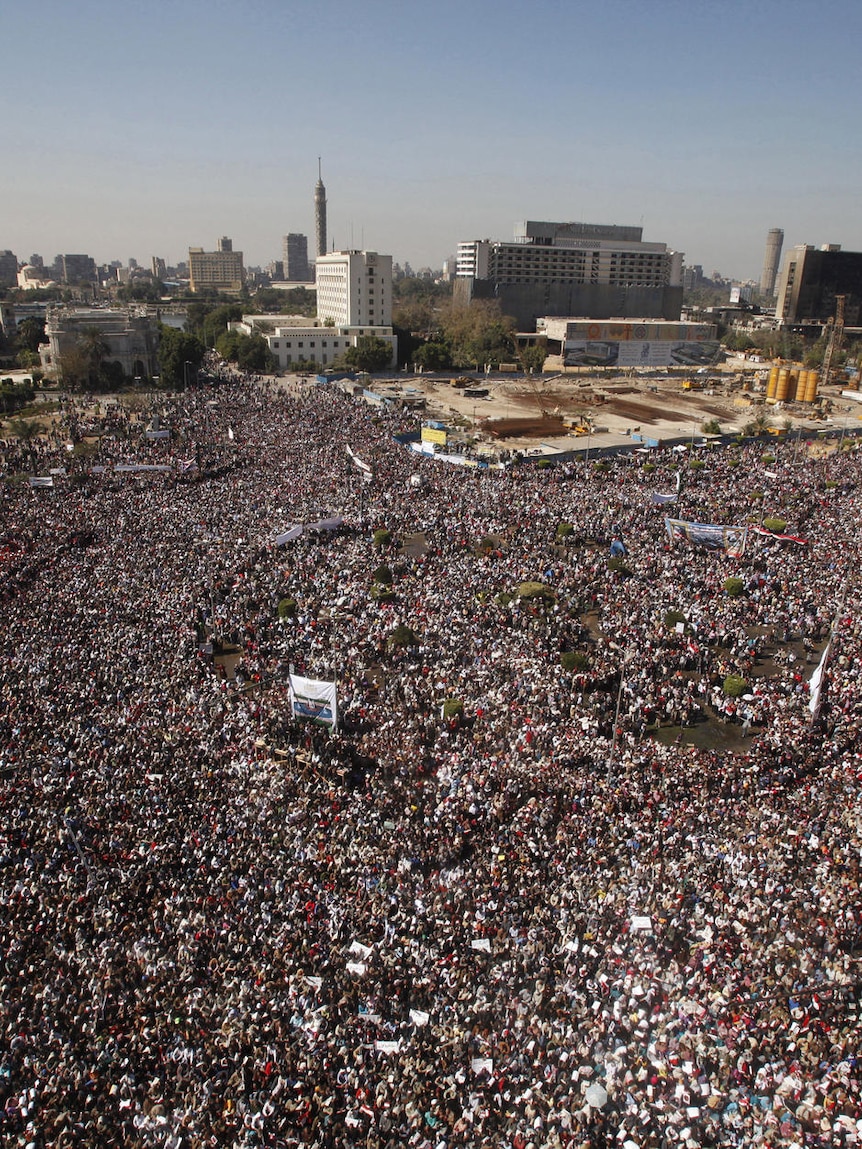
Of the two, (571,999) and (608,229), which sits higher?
(608,229)

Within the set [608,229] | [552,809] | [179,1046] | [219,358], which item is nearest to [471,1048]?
[179,1046]

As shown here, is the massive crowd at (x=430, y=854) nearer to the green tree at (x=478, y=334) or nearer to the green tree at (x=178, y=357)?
the green tree at (x=178, y=357)

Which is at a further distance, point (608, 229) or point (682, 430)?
point (608, 229)

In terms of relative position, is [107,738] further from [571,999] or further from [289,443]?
[289,443]

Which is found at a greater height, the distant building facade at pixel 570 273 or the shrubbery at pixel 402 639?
the distant building facade at pixel 570 273

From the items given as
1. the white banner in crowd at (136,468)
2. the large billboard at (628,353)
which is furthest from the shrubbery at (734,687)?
the large billboard at (628,353)

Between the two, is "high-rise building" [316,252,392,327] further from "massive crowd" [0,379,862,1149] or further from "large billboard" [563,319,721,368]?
"massive crowd" [0,379,862,1149]

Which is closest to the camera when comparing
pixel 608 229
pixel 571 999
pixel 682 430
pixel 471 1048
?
pixel 471 1048
